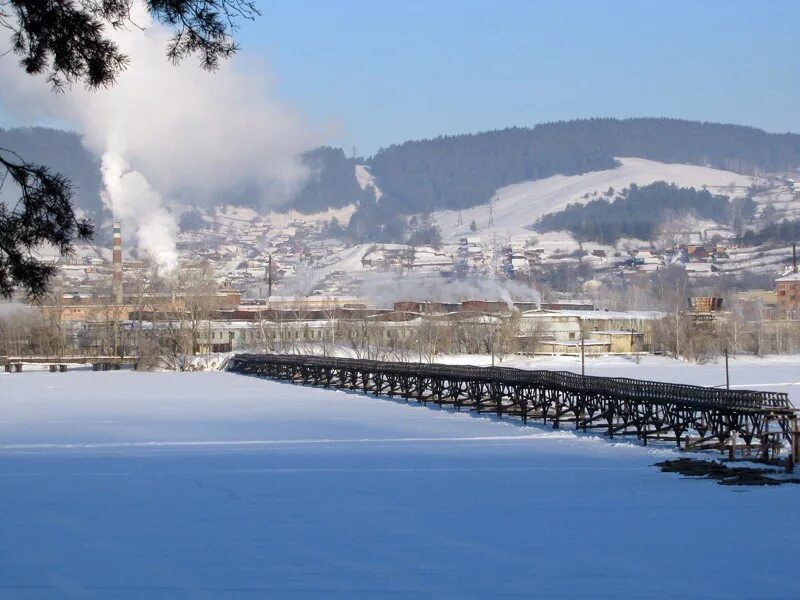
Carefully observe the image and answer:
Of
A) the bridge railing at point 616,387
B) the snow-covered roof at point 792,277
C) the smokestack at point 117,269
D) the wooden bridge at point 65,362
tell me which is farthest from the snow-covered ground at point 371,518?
the snow-covered roof at point 792,277

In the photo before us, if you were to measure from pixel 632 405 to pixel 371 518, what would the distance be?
699 inches

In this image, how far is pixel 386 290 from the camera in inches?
7175

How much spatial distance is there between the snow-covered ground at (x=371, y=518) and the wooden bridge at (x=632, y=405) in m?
1.33

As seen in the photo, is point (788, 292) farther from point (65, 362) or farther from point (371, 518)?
point (371, 518)

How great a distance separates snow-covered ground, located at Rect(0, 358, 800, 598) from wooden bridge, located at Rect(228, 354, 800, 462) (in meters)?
1.33

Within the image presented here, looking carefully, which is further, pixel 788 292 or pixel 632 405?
pixel 788 292

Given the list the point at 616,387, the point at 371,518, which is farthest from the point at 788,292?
the point at 371,518

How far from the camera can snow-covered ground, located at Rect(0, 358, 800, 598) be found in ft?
46.5

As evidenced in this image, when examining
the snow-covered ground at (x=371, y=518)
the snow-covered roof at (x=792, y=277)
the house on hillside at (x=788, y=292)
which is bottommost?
the snow-covered ground at (x=371, y=518)

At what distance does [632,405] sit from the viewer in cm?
3506

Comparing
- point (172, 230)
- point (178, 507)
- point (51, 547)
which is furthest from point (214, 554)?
point (172, 230)

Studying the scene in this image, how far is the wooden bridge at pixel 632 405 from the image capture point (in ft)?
94.7

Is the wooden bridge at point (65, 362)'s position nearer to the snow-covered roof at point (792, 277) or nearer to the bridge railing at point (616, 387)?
the bridge railing at point (616, 387)

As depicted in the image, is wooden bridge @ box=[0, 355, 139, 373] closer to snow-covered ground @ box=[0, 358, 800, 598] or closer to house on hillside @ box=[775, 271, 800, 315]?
snow-covered ground @ box=[0, 358, 800, 598]
